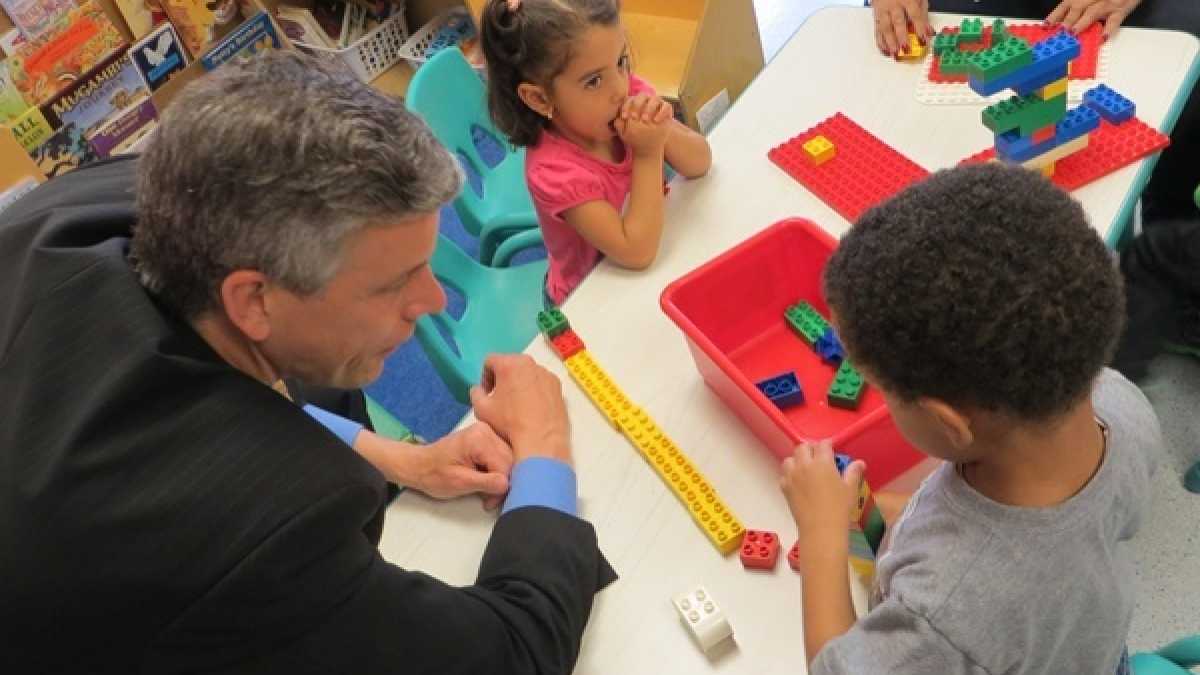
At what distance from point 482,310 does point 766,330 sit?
62 centimetres

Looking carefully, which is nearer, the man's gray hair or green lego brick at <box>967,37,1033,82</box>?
the man's gray hair

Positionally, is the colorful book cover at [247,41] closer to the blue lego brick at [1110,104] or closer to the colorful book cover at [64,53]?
the colorful book cover at [64,53]

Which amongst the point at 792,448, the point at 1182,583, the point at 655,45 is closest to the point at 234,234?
the point at 792,448

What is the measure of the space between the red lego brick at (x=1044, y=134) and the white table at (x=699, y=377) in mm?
90

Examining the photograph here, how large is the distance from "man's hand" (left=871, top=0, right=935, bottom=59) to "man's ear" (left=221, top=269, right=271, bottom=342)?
48.2 inches

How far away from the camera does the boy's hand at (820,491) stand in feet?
A: 3.22

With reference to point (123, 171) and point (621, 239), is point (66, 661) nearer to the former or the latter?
point (123, 171)

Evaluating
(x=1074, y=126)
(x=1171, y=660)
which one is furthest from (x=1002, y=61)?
→ (x=1171, y=660)

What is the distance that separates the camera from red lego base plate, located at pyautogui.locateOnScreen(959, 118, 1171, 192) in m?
1.36

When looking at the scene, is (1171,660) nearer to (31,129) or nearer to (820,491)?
(820,491)

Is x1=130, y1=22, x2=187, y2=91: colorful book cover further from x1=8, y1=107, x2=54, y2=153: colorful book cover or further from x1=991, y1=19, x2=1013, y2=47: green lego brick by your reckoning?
x1=991, y1=19, x2=1013, y2=47: green lego brick

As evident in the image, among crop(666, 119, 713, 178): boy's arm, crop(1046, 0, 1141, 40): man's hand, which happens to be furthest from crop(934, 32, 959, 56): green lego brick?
crop(666, 119, 713, 178): boy's arm

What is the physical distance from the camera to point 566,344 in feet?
4.30

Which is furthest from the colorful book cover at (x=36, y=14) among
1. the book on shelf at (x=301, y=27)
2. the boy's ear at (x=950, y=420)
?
the boy's ear at (x=950, y=420)
